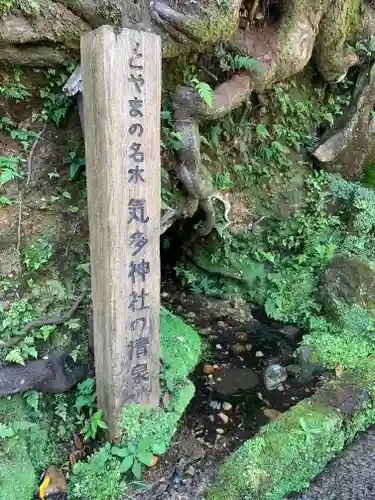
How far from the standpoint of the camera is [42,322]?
3.91m

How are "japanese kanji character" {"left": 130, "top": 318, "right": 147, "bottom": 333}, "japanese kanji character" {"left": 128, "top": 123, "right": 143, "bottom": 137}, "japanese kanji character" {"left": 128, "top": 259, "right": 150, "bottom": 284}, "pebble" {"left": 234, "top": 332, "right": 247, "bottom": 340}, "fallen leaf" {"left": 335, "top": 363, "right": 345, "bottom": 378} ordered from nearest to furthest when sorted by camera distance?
"japanese kanji character" {"left": 128, "top": 123, "right": 143, "bottom": 137} < "japanese kanji character" {"left": 128, "top": 259, "right": 150, "bottom": 284} < "japanese kanji character" {"left": 130, "top": 318, "right": 147, "bottom": 333} < "fallen leaf" {"left": 335, "top": 363, "right": 345, "bottom": 378} < "pebble" {"left": 234, "top": 332, "right": 247, "bottom": 340}

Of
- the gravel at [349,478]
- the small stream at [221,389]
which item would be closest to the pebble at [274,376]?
the small stream at [221,389]

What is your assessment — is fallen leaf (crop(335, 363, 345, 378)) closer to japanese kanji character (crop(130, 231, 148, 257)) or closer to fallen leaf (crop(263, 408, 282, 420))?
fallen leaf (crop(263, 408, 282, 420))

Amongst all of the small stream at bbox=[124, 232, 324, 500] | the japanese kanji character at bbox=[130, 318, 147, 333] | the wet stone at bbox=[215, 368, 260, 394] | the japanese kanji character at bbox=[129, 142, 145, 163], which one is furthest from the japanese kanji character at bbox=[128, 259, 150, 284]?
the wet stone at bbox=[215, 368, 260, 394]

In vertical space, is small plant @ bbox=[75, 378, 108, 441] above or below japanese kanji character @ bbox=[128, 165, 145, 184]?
below

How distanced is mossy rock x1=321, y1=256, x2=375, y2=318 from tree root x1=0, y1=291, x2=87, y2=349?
11.8 ft

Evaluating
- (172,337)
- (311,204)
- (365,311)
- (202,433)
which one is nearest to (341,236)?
(311,204)

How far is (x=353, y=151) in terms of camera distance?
291 inches

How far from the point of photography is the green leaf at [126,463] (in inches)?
137

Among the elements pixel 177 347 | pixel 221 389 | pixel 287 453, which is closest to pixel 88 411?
pixel 177 347

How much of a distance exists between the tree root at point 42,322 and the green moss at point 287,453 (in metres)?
2.08

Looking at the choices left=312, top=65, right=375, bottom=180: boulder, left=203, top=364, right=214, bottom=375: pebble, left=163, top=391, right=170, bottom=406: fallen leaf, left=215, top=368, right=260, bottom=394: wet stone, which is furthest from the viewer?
left=312, top=65, right=375, bottom=180: boulder

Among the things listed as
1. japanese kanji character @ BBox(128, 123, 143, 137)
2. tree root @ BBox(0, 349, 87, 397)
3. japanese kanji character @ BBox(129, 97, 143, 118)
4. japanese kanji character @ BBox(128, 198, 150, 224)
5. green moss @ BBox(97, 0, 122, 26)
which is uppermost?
green moss @ BBox(97, 0, 122, 26)

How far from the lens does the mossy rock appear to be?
5.68 meters
